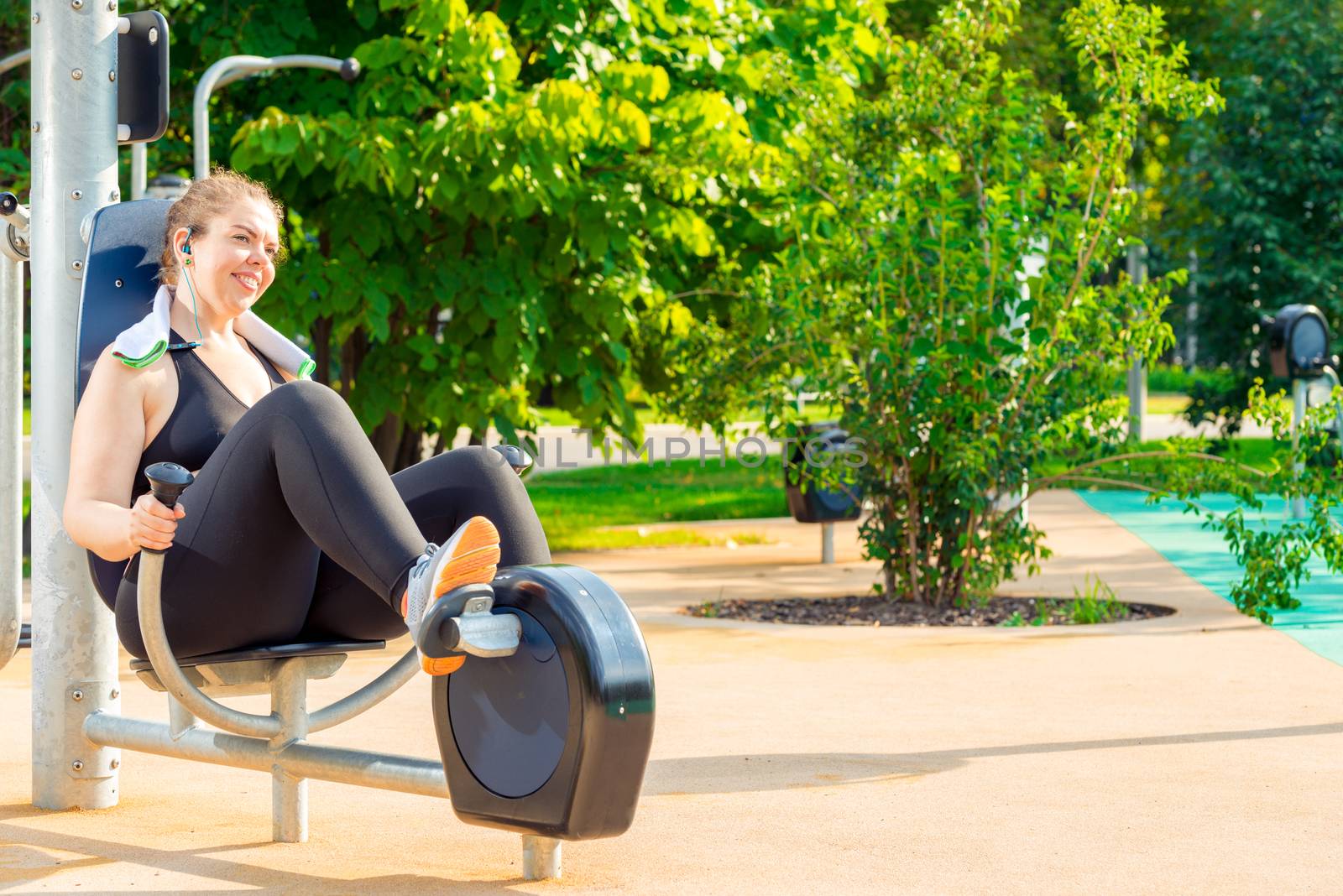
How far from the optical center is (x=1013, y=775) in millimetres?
5078

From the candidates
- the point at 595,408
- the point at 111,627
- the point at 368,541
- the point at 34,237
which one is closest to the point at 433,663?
the point at 368,541

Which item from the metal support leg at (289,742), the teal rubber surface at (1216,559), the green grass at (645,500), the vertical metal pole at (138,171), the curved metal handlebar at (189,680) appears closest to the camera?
the curved metal handlebar at (189,680)

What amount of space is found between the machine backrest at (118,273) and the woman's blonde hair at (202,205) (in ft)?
0.16

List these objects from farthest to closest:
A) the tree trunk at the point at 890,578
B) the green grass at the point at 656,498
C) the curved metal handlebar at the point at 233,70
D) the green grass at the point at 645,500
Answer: the green grass at the point at 645,500, the green grass at the point at 656,498, the curved metal handlebar at the point at 233,70, the tree trunk at the point at 890,578

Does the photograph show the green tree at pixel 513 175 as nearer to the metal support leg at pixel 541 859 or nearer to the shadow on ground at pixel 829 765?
the shadow on ground at pixel 829 765

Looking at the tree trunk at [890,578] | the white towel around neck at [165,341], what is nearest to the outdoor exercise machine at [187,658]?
the white towel around neck at [165,341]

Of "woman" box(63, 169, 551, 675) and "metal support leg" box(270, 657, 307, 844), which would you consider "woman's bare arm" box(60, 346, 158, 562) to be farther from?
"metal support leg" box(270, 657, 307, 844)

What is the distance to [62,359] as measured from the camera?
470cm

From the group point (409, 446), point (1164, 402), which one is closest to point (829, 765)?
point (409, 446)

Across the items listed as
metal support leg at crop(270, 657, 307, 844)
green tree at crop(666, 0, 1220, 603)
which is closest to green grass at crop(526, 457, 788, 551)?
green tree at crop(666, 0, 1220, 603)

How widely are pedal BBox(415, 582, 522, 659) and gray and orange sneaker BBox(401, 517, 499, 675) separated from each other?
2 cm

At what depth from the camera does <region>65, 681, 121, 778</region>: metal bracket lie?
15.1ft

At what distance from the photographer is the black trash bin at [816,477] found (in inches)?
367

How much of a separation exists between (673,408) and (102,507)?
21.1 feet
